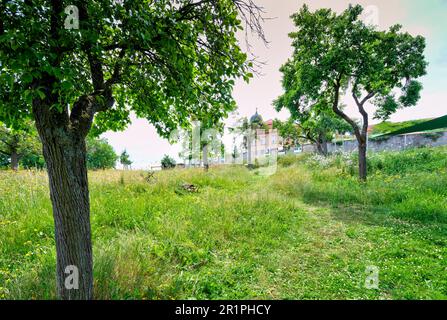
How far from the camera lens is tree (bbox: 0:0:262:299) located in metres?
1.62

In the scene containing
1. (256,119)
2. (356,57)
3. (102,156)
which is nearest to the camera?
(356,57)

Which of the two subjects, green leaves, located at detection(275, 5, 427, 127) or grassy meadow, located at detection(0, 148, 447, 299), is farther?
green leaves, located at detection(275, 5, 427, 127)

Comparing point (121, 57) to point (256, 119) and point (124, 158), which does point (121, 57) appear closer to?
point (256, 119)

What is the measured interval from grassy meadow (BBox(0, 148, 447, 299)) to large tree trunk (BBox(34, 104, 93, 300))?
0.38m

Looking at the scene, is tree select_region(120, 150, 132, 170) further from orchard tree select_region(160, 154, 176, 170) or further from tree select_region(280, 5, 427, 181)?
tree select_region(280, 5, 427, 181)

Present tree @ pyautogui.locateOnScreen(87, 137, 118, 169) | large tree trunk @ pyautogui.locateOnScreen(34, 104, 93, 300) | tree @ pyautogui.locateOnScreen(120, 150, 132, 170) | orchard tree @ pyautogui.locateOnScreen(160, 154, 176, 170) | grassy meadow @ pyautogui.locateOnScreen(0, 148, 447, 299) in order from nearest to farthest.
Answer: large tree trunk @ pyautogui.locateOnScreen(34, 104, 93, 300) → grassy meadow @ pyautogui.locateOnScreen(0, 148, 447, 299) → orchard tree @ pyautogui.locateOnScreen(160, 154, 176, 170) → tree @ pyautogui.locateOnScreen(87, 137, 118, 169) → tree @ pyautogui.locateOnScreen(120, 150, 132, 170)

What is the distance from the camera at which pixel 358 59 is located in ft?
29.1

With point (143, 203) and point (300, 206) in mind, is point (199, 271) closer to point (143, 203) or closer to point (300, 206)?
point (143, 203)

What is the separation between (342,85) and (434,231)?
8.20 metres

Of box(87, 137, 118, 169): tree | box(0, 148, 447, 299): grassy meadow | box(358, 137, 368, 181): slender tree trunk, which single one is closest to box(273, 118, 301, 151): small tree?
box(358, 137, 368, 181): slender tree trunk

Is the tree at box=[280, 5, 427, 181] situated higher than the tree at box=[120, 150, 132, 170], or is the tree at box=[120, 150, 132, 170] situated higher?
the tree at box=[280, 5, 427, 181]

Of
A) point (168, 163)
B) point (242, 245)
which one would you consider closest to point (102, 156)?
point (168, 163)

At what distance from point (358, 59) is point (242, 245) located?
31.0 ft
